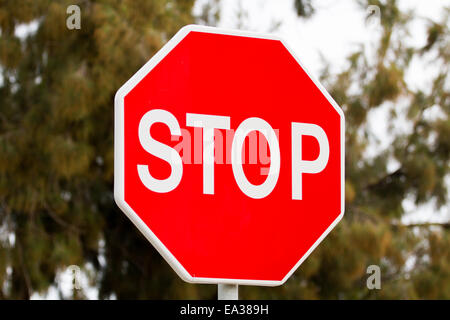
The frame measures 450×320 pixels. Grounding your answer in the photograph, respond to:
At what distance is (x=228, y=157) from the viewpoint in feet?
5.49

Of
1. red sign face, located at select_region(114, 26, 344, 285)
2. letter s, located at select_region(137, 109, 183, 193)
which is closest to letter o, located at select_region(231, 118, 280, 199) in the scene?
red sign face, located at select_region(114, 26, 344, 285)

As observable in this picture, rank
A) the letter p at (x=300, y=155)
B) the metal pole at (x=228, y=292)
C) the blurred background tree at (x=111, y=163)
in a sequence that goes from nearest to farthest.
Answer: the metal pole at (x=228, y=292), the letter p at (x=300, y=155), the blurred background tree at (x=111, y=163)

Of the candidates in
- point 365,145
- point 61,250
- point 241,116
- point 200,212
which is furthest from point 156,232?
point 365,145

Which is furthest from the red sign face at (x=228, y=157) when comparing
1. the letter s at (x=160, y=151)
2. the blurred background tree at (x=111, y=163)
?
the blurred background tree at (x=111, y=163)

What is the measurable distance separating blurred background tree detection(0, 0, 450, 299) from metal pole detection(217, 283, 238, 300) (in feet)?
16.7

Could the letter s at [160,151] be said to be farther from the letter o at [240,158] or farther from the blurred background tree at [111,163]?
the blurred background tree at [111,163]

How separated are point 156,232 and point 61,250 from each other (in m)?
5.38

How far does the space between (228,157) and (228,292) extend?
0.74ft

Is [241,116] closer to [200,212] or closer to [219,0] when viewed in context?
[200,212]

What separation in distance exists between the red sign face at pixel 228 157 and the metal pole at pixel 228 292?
0.04ft

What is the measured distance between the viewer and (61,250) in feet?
22.6

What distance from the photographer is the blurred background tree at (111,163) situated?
680 cm

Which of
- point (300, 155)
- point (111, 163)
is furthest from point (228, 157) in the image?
point (111, 163)

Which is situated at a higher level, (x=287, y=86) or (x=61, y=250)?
(x=61, y=250)
